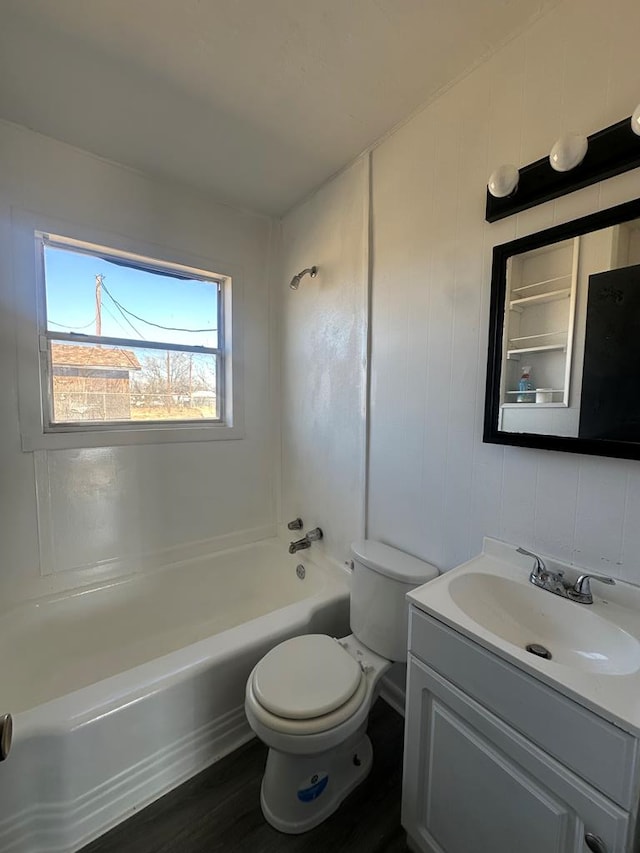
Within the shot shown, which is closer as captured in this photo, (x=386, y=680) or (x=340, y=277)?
(x=386, y=680)

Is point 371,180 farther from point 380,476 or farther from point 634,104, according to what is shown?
point 380,476

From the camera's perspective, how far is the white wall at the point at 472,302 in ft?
3.22

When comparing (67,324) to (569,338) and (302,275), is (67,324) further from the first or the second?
(569,338)

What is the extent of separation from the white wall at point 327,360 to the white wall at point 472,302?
0.36 ft

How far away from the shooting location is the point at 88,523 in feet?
6.03

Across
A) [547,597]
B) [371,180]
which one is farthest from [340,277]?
[547,597]

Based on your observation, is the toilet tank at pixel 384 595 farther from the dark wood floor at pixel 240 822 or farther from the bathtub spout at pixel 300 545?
the bathtub spout at pixel 300 545

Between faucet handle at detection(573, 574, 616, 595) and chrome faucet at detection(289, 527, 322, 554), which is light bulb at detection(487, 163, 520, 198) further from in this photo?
chrome faucet at detection(289, 527, 322, 554)

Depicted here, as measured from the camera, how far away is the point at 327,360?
6.48 ft

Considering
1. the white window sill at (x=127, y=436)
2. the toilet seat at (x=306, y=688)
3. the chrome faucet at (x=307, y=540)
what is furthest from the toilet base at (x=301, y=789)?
the white window sill at (x=127, y=436)

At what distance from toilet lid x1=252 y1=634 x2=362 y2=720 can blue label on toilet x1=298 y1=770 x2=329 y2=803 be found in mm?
303

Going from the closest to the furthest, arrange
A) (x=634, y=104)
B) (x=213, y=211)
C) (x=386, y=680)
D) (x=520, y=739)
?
(x=520, y=739) → (x=634, y=104) → (x=386, y=680) → (x=213, y=211)

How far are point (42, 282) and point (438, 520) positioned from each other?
208cm

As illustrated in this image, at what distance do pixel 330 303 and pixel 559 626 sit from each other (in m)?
1.65
